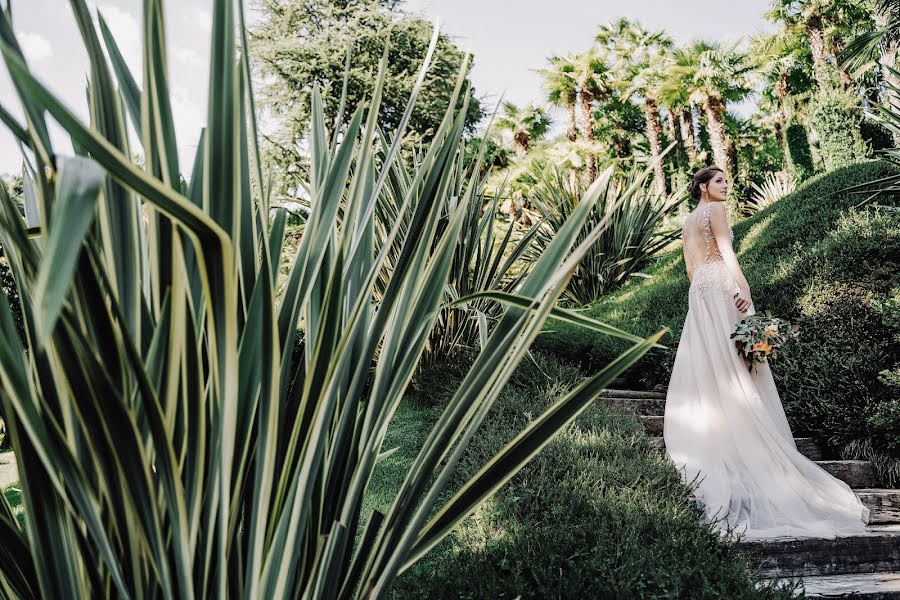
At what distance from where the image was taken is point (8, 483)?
5.28 metres

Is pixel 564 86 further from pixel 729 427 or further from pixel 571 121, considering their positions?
pixel 729 427

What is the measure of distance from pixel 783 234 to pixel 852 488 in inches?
135

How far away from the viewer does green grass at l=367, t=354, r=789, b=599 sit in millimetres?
2361

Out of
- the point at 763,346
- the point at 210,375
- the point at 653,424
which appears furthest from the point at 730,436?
the point at 210,375

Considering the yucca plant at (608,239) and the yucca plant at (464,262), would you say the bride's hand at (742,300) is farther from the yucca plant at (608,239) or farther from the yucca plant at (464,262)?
the yucca plant at (608,239)

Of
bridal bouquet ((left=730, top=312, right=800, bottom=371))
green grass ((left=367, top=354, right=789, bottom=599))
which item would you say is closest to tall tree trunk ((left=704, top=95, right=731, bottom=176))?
bridal bouquet ((left=730, top=312, right=800, bottom=371))

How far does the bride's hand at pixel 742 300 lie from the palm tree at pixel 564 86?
18.9 metres

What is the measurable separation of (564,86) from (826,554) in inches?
805

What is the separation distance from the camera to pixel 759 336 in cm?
381

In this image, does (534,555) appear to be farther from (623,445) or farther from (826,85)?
(826,85)

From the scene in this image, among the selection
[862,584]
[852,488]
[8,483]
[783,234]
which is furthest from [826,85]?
[8,483]

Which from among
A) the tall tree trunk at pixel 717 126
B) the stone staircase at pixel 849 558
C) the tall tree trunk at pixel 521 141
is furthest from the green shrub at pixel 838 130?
the stone staircase at pixel 849 558

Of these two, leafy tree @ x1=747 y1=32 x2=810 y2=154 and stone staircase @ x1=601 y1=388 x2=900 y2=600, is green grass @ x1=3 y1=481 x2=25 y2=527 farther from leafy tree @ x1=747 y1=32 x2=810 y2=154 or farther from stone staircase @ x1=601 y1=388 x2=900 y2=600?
leafy tree @ x1=747 y1=32 x2=810 y2=154

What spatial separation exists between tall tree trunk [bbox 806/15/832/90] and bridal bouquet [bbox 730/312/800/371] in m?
16.4
